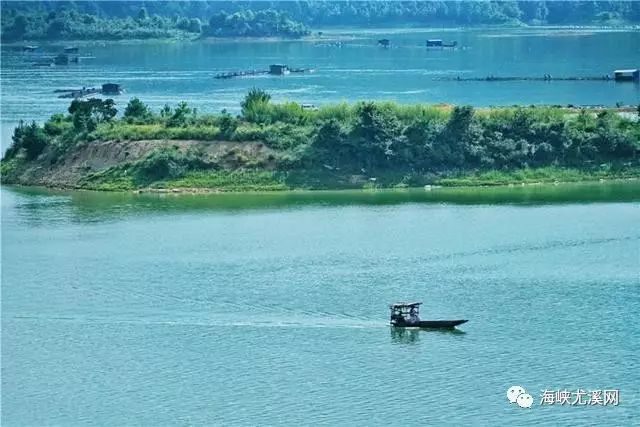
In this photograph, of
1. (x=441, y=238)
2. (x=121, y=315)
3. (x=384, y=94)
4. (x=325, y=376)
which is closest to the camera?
(x=325, y=376)

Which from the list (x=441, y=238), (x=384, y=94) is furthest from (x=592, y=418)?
A: (x=384, y=94)

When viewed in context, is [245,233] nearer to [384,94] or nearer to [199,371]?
[199,371]

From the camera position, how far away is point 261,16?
151 meters

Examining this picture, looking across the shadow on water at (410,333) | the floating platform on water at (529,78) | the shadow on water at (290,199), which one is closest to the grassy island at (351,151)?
the shadow on water at (290,199)

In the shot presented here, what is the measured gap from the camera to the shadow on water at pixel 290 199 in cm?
4809

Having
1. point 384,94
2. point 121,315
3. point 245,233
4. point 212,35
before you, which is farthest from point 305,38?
point 121,315

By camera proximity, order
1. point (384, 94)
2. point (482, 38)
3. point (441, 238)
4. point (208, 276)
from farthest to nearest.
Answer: point (482, 38) → point (384, 94) → point (441, 238) → point (208, 276)

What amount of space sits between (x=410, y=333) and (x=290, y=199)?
55.8 ft

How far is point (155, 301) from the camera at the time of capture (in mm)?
36094

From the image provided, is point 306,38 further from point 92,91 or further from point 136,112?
point 136,112

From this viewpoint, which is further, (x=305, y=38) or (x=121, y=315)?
(x=305, y=38)

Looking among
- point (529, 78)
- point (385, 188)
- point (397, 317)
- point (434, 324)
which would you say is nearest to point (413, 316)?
point (397, 317)

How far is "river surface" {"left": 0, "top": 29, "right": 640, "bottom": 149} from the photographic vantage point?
8219 centimetres

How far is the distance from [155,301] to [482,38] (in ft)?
349
